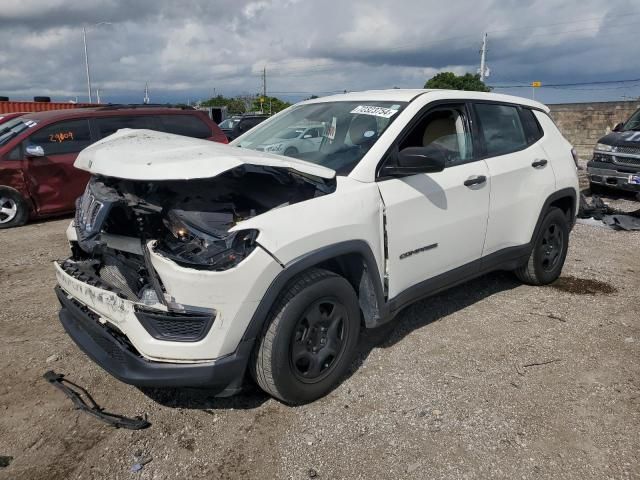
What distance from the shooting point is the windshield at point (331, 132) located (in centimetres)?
336

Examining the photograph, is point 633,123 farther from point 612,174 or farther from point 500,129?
point 500,129

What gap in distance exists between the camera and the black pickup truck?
29.1 feet

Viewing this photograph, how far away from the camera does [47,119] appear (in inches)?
308

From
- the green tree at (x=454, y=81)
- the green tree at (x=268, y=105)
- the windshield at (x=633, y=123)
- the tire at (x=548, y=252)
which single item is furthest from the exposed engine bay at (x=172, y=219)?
the green tree at (x=268, y=105)

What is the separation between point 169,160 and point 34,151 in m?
5.81

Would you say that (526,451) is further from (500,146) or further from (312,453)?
(500,146)

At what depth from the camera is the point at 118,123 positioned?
8.27 metres

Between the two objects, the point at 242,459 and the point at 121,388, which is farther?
the point at 121,388

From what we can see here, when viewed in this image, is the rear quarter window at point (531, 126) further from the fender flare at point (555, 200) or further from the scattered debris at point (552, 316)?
the scattered debris at point (552, 316)

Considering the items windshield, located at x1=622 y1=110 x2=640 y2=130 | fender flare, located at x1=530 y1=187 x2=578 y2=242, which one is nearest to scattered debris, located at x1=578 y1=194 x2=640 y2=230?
windshield, located at x1=622 y1=110 x2=640 y2=130

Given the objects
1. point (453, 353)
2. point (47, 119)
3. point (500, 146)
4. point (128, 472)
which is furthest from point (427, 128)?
point (47, 119)

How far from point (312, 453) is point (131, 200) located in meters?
1.67

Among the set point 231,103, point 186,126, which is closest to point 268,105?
point 231,103

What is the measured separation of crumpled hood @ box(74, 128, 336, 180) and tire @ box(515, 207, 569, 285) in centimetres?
255
